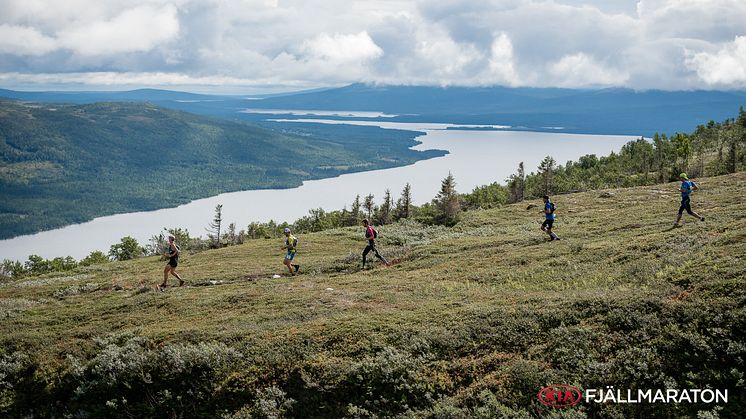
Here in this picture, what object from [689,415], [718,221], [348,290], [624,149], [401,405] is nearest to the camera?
[689,415]

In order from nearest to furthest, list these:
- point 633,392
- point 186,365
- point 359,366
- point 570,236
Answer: point 633,392 → point 359,366 → point 186,365 → point 570,236

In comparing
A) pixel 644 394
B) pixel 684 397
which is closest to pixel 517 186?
pixel 644 394

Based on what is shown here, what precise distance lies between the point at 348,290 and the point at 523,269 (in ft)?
28.5

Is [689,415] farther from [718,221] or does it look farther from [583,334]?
[718,221]

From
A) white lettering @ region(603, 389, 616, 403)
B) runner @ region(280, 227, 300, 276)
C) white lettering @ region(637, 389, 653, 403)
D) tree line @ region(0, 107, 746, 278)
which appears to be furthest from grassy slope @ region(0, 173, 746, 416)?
tree line @ region(0, 107, 746, 278)

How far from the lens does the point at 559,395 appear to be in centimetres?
1223

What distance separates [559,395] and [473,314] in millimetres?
4715

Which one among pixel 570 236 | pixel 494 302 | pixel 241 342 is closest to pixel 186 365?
pixel 241 342

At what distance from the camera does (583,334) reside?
14000mm

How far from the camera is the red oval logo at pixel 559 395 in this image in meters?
12.0

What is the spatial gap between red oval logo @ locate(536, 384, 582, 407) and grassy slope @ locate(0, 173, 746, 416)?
24 centimetres

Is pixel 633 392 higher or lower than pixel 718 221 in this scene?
lower

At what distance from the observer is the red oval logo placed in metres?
12.0

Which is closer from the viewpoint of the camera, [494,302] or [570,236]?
[494,302]
